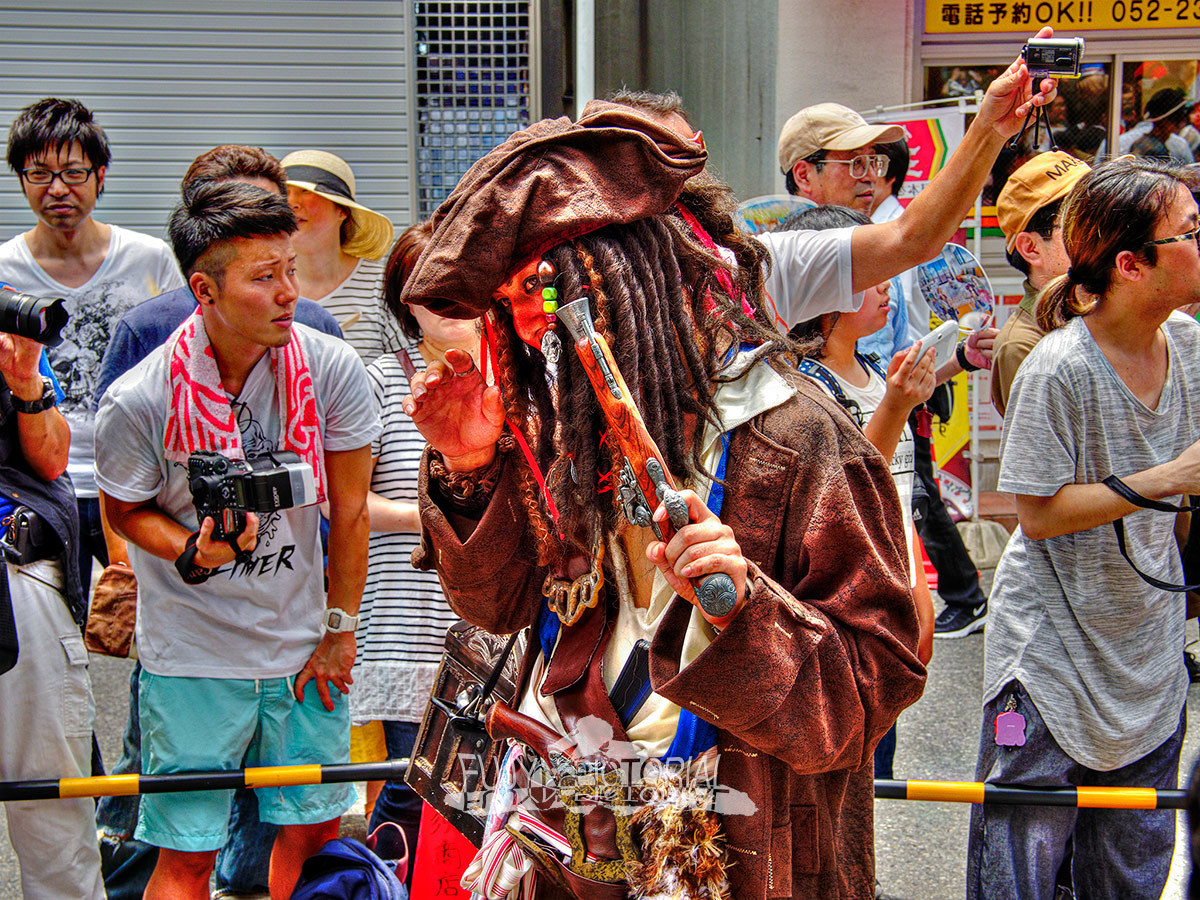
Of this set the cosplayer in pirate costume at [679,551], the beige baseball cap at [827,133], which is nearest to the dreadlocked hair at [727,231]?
the cosplayer in pirate costume at [679,551]

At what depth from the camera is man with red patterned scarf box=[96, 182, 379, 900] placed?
3.04 m

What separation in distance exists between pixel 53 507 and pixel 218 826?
3.28 feet

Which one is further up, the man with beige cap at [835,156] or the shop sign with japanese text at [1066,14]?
the shop sign with japanese text at [1066,14]

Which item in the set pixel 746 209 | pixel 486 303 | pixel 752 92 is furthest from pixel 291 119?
pixel 486 303

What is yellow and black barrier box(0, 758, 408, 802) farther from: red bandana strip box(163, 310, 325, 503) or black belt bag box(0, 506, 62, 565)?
red bandana strip box(163, 310, 325, 503)

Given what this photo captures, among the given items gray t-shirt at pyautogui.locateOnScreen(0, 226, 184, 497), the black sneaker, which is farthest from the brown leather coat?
the black sneaker

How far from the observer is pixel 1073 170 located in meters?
4.09

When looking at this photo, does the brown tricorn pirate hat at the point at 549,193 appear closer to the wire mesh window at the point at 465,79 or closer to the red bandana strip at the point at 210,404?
the red bandana strip at the point at 210,404

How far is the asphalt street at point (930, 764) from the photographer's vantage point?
152 inches

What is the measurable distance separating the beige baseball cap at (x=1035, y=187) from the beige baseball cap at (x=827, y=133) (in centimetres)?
74

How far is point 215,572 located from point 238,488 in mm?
337

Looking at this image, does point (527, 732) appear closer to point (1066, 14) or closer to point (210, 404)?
point (210, 404)

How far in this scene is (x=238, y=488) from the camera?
2.88 m

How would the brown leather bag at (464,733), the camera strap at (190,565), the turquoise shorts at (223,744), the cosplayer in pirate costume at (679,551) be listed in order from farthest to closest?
the turquoise shorts at (223,744) < the camera strap at (190,565) < the brown leather bag at (464,733) < the cosplayer in pirate costume at (679,551)
